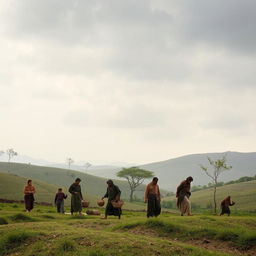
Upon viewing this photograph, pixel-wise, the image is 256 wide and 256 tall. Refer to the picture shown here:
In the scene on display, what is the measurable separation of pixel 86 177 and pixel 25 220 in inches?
4986

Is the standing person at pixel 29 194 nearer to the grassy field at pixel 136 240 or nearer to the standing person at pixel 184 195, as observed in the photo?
the standing person at pixel 184 195

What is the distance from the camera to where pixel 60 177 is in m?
144

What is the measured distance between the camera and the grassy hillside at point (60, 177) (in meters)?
134

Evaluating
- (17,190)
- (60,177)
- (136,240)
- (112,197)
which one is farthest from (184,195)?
(60,177)

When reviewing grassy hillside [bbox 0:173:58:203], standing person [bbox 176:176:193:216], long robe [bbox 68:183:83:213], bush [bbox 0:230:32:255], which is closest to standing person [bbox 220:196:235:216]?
standing person [bbox 176:176:193:216]

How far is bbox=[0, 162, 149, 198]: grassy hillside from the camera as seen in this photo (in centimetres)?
13400

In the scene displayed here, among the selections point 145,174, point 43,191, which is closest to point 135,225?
point 43,191

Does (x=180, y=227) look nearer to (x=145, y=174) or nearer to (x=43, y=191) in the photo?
(x=43, y=191)

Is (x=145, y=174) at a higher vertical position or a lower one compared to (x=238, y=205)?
higher

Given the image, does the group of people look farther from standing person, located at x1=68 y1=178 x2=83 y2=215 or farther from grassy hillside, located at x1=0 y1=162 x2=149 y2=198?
grassy hillside, located at x1=0 y1=162 x2=149 y2=198

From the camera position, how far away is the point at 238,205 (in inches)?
3265

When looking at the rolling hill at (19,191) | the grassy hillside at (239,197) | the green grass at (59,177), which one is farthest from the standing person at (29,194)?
the green grass at (59,177)

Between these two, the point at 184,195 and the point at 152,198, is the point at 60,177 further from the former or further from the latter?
the point at 152,198

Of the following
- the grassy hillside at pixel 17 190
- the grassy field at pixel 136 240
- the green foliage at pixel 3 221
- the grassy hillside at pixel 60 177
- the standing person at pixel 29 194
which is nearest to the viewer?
the grassy field at pixel 136 240
